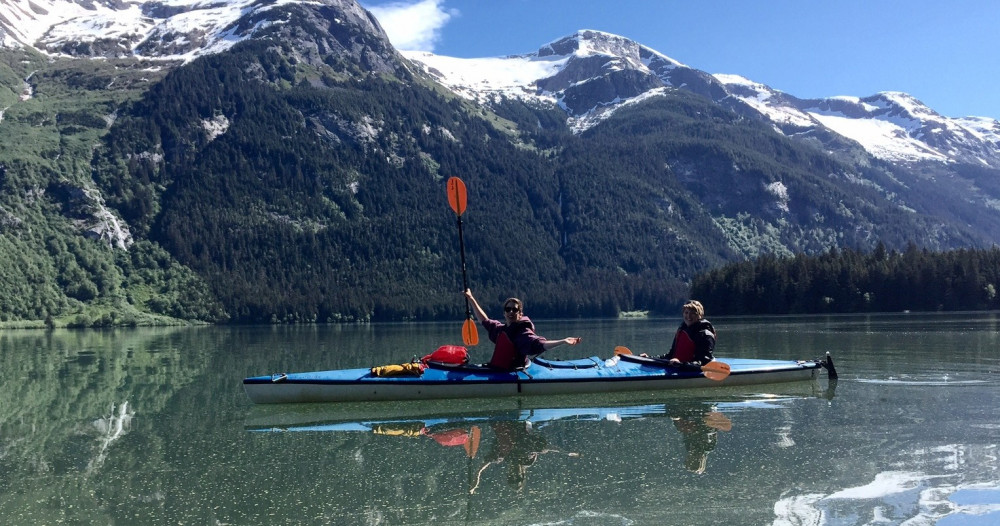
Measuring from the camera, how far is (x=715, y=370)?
2259 cm

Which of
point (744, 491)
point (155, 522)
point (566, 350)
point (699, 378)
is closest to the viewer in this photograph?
point (155, 522)

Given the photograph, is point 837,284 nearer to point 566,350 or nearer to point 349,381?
point 566,350

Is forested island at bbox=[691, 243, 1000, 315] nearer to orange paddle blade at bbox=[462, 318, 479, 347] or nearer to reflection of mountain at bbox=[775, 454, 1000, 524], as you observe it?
orange paddle blade at bbox=[462, 318, 479, 347]

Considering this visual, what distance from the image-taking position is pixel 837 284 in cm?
12019

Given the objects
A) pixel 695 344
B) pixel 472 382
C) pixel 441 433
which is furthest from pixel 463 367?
pixel 695 344

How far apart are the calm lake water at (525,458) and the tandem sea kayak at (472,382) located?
362 millimetres

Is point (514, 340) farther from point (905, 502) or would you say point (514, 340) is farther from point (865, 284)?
point (865, 284)

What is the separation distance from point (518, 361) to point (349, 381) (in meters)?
4.40

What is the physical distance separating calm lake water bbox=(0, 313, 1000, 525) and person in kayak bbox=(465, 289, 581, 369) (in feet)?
3.52

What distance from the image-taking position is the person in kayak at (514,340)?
21.2 meters

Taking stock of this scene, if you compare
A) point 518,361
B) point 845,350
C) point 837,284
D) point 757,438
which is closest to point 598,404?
point 518,361

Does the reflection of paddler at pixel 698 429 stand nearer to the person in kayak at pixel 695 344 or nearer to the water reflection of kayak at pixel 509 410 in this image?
the water reflection of kayak at pixel 509 410

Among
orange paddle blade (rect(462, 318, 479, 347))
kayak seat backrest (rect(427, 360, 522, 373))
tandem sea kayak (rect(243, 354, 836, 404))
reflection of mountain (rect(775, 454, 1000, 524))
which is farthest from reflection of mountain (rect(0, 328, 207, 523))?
reflection of mountain (rect(775, 454, 1000, 524))

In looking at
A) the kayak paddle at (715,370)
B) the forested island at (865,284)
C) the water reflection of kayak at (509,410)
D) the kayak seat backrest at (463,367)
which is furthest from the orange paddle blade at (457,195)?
the forested island at (865,284)
